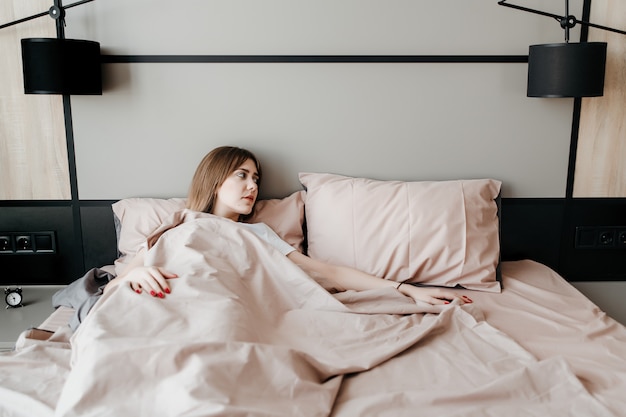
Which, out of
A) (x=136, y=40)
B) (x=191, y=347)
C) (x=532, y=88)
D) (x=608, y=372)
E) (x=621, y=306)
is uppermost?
(x=136, y=40)

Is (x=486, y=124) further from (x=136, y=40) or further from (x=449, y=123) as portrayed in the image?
(x=136, y=40)

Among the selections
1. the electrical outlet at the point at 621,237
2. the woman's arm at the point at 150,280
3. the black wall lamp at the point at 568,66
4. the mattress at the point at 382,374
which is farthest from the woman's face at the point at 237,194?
the electrical outlet at the point at 621,237

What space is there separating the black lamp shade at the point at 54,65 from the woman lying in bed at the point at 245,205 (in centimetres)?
50

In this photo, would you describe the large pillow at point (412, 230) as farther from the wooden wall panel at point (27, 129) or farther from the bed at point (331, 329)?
the wooden wall panel at point (27, 129)

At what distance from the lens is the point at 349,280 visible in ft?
5.91

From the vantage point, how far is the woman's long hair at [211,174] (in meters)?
1.89

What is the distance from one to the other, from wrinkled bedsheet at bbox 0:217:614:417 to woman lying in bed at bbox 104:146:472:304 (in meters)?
0.11

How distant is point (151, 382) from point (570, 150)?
68.8 inches

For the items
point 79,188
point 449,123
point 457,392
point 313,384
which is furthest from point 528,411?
point 79,188

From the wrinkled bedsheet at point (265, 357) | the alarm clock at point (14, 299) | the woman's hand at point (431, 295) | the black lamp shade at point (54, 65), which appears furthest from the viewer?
the alarm clock at point (14, 299)

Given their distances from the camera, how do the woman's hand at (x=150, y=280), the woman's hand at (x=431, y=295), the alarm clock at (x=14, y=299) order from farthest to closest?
the alarm clock at (x=14, y=299)
the woman's hand at (x=431, y=295)
the woman's hand at (x=150, y=280)

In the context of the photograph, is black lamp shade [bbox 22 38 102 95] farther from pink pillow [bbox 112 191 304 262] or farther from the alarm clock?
the alarm clock

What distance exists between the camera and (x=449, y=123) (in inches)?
82.2

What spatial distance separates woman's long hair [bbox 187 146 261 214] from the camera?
1889 mm
